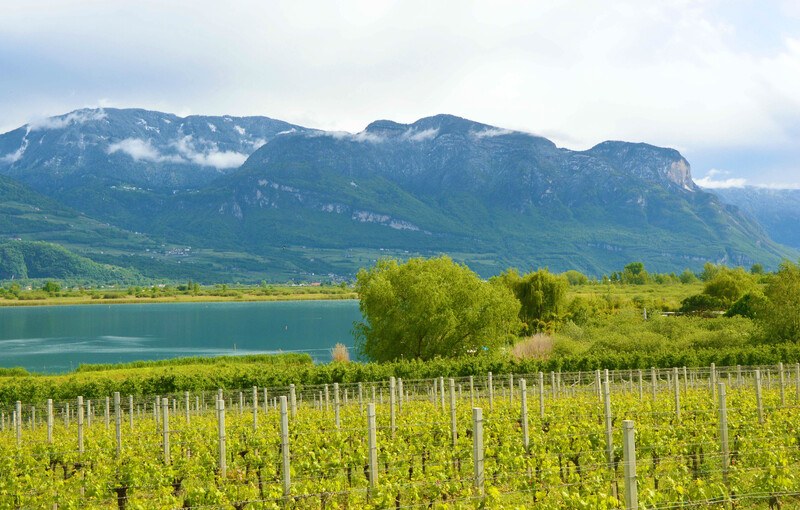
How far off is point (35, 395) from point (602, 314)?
175 feet

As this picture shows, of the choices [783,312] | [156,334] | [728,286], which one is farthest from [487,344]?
[156,334]

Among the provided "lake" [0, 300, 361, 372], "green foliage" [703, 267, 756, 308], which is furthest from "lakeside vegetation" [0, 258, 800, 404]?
"lake" [0, 300, 361, 372]

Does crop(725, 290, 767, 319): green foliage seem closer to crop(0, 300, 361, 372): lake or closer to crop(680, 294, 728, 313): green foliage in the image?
crop(680, 294, 728, 313): green foliage

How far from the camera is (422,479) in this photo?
1270cm

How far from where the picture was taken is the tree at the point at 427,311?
160 feet

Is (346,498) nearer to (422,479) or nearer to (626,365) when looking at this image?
(422,479)

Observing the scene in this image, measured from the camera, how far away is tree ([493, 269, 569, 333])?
71.6 metres

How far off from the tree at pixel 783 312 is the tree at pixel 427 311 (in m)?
16.4

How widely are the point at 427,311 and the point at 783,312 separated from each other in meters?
22.4

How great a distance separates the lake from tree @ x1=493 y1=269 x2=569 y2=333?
21.5 metres

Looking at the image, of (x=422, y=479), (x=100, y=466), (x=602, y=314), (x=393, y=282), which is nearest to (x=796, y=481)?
(x=422, y=479)

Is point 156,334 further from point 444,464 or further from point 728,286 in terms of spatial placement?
point 444,464

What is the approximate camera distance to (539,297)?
71.3m

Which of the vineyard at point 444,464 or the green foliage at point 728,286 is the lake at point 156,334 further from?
the vineyard at point 444,464
